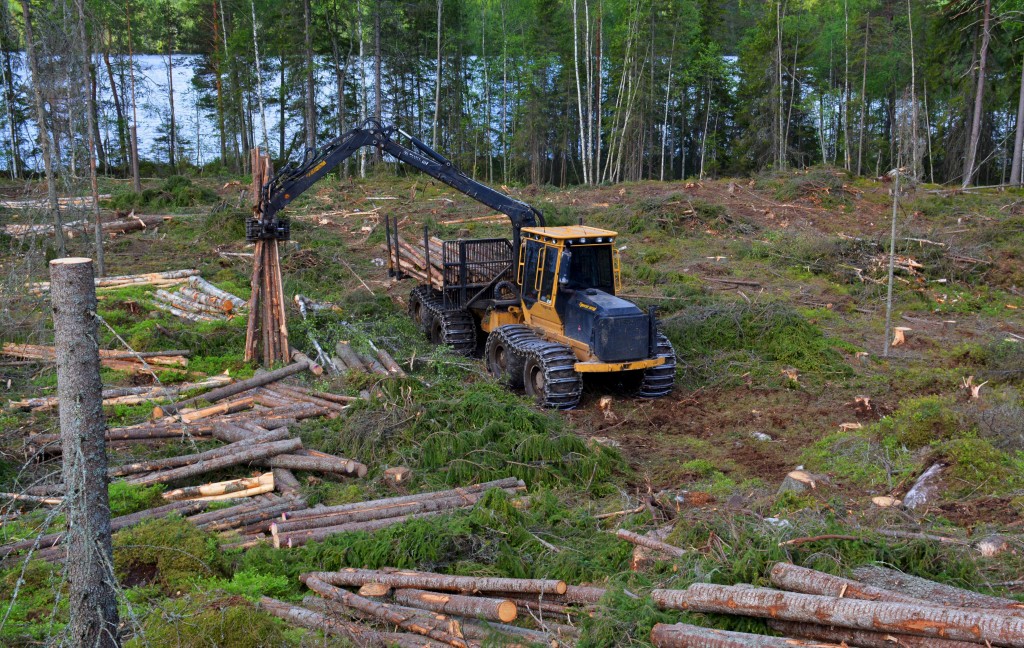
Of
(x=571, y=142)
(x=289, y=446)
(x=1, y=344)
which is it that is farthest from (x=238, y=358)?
(x=571, y=142)

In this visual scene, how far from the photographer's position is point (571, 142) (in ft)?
157

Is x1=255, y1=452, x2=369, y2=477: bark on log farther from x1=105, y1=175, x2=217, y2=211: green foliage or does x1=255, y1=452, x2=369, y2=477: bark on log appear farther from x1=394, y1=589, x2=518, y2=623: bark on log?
x1=105, y1=175, x2=217, y2=211: green foliage

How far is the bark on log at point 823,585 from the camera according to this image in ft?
16.2

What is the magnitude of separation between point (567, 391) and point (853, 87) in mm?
36744

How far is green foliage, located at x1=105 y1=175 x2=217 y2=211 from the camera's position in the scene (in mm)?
27891

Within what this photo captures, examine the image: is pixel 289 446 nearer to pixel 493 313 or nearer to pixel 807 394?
pixel 493 313

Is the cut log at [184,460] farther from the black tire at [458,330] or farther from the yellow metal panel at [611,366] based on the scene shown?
the black tire at [458,330]

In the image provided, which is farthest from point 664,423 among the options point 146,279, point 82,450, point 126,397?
point 146,279

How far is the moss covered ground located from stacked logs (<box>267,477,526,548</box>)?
0.88 feet

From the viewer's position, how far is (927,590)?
17.2 feet

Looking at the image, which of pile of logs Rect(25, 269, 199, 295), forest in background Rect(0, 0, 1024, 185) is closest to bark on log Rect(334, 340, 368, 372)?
pile of logs Rect(25, 269, 199, 295)

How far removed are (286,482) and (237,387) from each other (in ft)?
10.7

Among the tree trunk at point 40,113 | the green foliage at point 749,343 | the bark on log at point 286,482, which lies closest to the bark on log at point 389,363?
the bark on log at point 286,482

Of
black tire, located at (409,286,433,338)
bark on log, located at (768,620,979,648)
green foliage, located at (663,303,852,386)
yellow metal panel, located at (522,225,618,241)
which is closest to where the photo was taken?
bark on log, located at (768,620,979,648)
